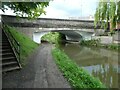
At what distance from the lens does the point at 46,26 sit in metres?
29.6

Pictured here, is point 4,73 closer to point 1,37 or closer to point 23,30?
point 1,37

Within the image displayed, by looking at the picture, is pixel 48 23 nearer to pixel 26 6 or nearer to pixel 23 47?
pixel 23 47

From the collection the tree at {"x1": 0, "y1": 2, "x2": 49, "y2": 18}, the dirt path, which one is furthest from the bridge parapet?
the dirt path

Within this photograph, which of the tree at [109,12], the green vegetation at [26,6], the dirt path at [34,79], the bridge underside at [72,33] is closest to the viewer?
the dirt path at [34,79]

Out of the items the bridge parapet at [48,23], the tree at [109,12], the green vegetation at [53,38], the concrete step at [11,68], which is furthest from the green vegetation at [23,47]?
the green vegetation at [53,38]

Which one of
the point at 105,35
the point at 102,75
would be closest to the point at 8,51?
the point at 102,75

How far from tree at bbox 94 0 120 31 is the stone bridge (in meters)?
6.24

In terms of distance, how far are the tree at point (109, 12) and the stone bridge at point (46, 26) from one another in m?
6.24

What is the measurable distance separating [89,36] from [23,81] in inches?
1103

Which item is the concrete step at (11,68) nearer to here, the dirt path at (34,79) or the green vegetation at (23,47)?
the dirt path at (34,79)

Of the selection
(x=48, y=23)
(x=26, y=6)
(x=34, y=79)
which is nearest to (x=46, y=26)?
(x=48, y=23)

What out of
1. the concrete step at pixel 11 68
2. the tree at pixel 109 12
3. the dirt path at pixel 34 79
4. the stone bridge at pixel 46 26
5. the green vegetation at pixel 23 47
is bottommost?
the dirt path at pixel 34 79

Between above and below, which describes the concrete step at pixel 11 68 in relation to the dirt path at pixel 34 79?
above

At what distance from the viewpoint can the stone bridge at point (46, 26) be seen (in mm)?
26717
